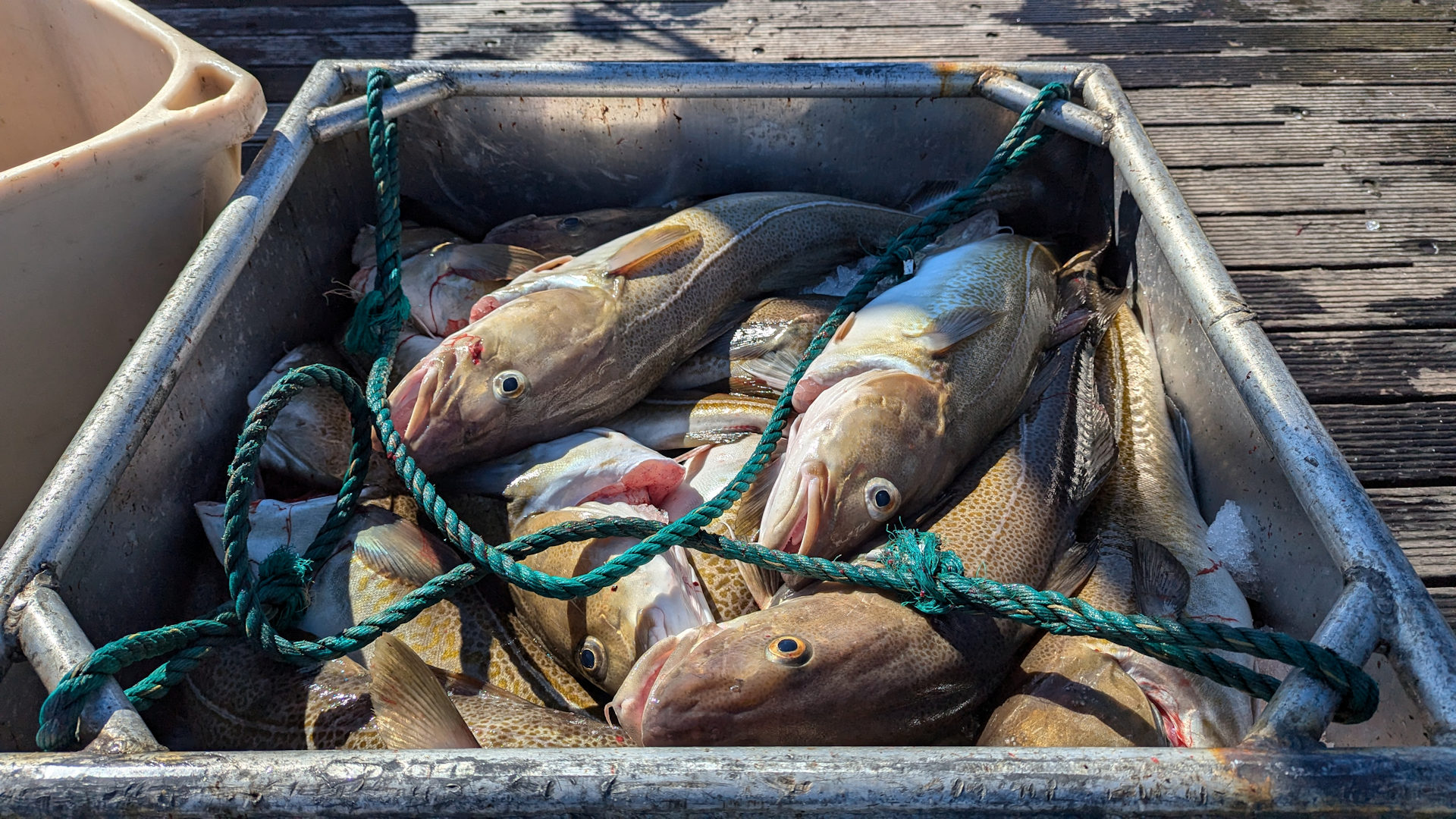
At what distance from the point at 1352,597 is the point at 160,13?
6066mm

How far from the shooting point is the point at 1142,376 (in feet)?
8.29

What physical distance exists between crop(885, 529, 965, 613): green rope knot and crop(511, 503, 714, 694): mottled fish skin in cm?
48

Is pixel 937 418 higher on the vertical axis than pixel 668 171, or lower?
→ lower

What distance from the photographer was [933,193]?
3.16 metres

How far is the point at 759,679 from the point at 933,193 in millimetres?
2155

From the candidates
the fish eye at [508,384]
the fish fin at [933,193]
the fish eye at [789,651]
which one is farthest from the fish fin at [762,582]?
the fish fin at [933,193]

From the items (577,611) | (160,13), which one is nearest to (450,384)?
(577,611)

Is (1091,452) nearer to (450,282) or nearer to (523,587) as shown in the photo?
(523,587)

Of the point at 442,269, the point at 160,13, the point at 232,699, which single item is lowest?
the point at 232,699

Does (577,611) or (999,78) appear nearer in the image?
(577,611)

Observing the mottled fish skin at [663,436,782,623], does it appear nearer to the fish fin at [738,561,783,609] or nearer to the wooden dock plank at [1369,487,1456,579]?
the fish fin at [738,561,783,609]

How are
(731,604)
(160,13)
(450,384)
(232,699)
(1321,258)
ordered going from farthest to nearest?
(160,13)
(1321,258)
(450,384)
(731,604)
(232,699)

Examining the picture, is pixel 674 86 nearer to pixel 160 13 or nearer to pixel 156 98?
pixel 156 98

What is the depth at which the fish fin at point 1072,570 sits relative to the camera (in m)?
2.06
